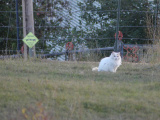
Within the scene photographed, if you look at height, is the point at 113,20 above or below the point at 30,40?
above

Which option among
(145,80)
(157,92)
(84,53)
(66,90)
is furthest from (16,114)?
(84,53)

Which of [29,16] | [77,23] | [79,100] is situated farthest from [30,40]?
[79,100]

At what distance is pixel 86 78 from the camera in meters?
5.93

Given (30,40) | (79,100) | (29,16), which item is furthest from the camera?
(29,16)

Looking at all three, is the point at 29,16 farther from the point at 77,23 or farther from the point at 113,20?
the point at 113,20

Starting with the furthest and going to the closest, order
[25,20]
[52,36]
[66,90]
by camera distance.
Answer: [52,36] < [25,20] < [66,90]

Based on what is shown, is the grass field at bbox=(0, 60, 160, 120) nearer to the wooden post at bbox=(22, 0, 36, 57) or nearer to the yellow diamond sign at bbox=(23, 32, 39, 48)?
the yellow diamond sign at bbox=(23, 32, 39, 48)

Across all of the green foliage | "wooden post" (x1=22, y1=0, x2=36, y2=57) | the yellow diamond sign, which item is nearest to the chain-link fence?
the green foliage

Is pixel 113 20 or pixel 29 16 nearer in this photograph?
pixel 29 16

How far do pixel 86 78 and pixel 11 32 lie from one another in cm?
766

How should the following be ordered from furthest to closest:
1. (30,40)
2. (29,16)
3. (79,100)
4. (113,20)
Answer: (113,20) → (29,16) → (30,40) → (79,100)

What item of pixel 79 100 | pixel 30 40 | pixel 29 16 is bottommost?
pixel 79 100

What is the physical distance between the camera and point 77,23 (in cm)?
1342

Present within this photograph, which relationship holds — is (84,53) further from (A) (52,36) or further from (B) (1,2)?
(B) (1,2)
